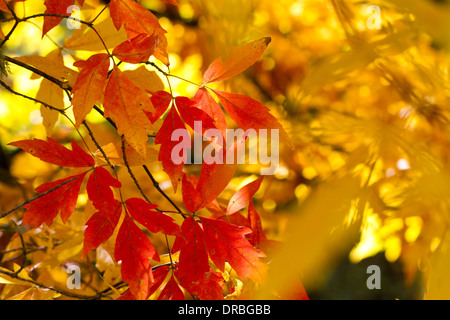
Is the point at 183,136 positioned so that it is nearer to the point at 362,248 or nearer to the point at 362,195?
the point at 362,195

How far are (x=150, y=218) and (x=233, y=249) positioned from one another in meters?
0.09

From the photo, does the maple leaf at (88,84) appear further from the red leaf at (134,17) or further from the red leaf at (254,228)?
the red leaf at (254,228)

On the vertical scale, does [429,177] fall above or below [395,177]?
above

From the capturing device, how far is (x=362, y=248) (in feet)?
3.36

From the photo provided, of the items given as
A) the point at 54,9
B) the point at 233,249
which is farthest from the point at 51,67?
the point at 233,249

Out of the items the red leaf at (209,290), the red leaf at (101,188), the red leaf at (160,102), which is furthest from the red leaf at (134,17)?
the red leaf at (209,290)

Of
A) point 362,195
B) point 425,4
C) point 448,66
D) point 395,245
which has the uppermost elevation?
point 425,4

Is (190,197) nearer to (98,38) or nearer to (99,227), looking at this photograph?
(99,227)

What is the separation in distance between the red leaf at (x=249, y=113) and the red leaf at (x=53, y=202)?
0.18 m

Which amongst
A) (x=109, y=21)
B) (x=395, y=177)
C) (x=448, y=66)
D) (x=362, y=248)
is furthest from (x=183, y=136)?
(x=362, y=248)

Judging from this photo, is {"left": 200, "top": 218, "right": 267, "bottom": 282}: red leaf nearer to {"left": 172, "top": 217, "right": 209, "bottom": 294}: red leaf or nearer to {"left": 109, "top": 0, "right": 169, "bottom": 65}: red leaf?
{"left": 172, "top": 217, "right": 209, "bottom": 294}: red leaf

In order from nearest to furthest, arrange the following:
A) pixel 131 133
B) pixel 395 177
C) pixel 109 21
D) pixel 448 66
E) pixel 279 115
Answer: pixel 131 133 < pixel 109 21 < pixel 448 66 < pixel 395 177 < pixel 279 115

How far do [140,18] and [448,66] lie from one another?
0.44 m

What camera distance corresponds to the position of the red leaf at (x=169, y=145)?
1.34ft
